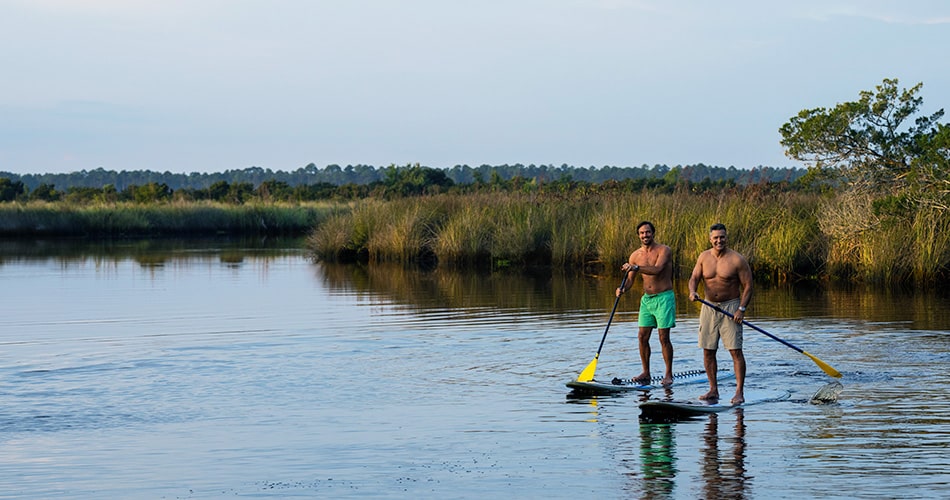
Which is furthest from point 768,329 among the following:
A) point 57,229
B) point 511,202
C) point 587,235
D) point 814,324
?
point 57,229

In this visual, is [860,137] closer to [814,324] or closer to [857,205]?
[857,205]

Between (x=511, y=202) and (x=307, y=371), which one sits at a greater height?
(x=511, y=202)

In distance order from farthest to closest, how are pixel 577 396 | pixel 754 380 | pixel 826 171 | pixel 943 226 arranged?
1. pixel 826 171
2. pixel 943 226
3. pixel 754 380
4. pixel 577 396

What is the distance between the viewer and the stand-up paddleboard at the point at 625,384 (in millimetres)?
13594

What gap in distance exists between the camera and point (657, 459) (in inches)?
402

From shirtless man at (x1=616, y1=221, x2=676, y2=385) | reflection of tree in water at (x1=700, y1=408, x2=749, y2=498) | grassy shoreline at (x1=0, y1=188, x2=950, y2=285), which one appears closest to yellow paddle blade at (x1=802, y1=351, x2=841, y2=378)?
shirtless man at (x1=616, y1=221, x2=676, y2=385)

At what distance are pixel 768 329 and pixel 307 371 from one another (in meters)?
7.89

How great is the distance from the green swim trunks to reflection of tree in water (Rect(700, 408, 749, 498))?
2523 millimetres

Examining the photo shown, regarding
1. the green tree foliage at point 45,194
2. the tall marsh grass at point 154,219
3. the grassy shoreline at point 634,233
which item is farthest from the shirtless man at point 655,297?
the green tree foliage at point 45,194

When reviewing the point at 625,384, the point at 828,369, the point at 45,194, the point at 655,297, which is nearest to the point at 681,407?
the point at 625,384

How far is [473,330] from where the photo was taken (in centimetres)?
1972

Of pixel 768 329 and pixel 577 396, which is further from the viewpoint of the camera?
pixel 768 329

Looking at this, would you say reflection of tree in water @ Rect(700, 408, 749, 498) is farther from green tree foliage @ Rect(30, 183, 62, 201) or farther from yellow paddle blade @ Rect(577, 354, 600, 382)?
green tree foliage @ Rect(30, 183, 62, 201)

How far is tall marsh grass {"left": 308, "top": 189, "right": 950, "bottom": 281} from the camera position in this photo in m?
26.7
